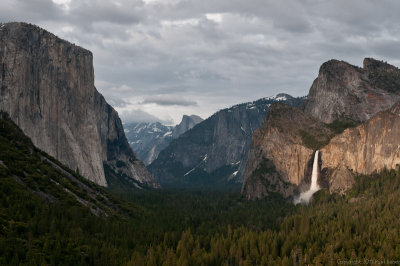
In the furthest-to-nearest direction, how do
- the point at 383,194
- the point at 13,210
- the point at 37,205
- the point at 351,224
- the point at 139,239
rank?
the point at 383,194, the point at 351,224, the point at 139,239, the point at 37,205, the point at 13,210

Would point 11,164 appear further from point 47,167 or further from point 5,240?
point 5,240

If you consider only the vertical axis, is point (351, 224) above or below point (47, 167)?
below

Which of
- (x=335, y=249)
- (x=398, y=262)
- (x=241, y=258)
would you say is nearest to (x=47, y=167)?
(x=241, y=258)

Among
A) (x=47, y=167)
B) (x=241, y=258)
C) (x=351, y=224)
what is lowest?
(x=241, y=258)

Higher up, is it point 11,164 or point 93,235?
point 11,164

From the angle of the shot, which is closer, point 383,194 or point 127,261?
point 127,261

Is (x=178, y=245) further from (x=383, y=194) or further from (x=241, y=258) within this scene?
(x=383, y=194)

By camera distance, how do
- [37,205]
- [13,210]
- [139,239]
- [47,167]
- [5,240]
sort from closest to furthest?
[5,240] < [13,210] < [37,205] < [139,239] < [47,167]

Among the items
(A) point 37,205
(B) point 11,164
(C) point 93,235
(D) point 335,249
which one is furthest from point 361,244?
(B) point 11,164

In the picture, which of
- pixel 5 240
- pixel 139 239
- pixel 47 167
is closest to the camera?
pixel 5 240
